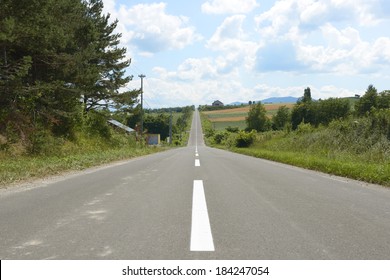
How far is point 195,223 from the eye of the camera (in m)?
4.75

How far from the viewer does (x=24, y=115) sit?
18391 millimetres

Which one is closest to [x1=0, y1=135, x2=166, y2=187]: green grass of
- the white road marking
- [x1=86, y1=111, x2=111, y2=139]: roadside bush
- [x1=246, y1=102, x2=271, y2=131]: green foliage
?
the white road marking

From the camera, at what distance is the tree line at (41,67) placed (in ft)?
48.7

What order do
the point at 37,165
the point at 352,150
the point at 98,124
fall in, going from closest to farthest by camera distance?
the point at 37,165 < the point at 352,150 < the point at 98,124

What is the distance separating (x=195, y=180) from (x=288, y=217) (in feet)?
15.2

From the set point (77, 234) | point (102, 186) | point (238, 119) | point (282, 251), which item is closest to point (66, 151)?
point (102, 186)

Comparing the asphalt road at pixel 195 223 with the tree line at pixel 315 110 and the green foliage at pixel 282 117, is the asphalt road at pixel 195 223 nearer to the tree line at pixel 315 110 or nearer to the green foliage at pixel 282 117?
the tree line at pixel 315 110

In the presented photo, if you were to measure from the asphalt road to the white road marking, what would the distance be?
1 cm

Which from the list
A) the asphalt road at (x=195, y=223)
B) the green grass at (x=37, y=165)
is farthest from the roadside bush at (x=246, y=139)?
the asphalt road at (x=195, y=223)

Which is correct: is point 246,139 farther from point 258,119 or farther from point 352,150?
point 258,119

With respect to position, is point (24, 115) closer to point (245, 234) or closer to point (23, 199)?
point (23, 199)

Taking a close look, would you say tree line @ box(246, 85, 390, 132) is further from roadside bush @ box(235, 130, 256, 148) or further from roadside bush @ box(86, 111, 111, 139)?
roadside bush @ box(86, 111, 111, 139)

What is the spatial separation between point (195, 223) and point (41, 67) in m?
18.4

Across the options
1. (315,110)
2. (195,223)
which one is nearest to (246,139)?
(195,223)
